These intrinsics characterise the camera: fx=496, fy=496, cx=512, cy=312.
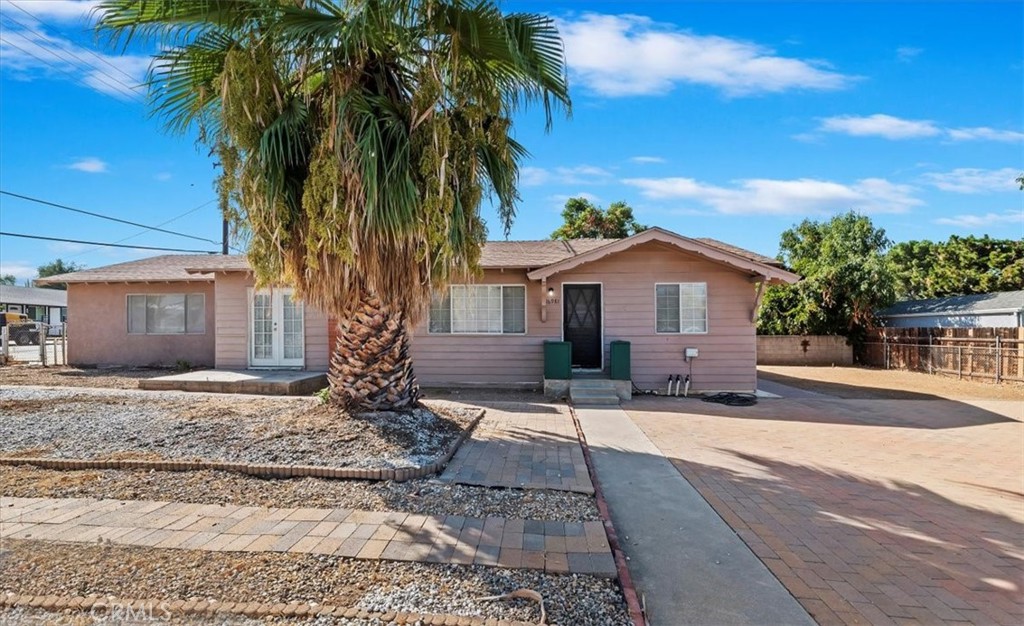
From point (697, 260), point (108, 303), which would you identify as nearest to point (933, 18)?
point (697, 260)

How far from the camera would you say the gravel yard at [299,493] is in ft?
13.3

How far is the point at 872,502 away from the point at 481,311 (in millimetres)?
8649

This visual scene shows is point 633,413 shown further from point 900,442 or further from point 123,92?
point 123,92

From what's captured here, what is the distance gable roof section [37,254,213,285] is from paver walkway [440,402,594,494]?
10597mm

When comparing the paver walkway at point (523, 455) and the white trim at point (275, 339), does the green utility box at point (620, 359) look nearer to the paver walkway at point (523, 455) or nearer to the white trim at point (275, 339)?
the paver walkway at point (523, 455)

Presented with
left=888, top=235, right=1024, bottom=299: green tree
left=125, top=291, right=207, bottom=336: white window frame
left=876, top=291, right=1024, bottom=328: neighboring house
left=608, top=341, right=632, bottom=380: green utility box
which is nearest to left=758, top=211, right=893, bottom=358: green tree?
left=876, top=291, right=1024, bottom=328: neighboring house

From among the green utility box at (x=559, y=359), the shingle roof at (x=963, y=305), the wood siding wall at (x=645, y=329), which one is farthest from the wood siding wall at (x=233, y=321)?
the shingle roof at (x=963, y=305)

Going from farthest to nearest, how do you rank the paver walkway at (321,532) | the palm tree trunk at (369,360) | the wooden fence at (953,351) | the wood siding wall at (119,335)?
the wood siding wall at (119,335)
the wooden fence at (953,351)
the palm tree trunk at (369,360)
the paver walkway at (321,532)

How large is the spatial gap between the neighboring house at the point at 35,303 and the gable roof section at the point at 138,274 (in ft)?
92.2

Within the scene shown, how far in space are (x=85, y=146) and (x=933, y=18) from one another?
19.8m

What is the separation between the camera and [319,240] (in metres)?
5.78

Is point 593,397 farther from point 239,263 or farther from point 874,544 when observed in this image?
point 239,263

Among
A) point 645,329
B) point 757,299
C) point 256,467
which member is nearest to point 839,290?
point 757,299

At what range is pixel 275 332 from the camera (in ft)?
42.1
